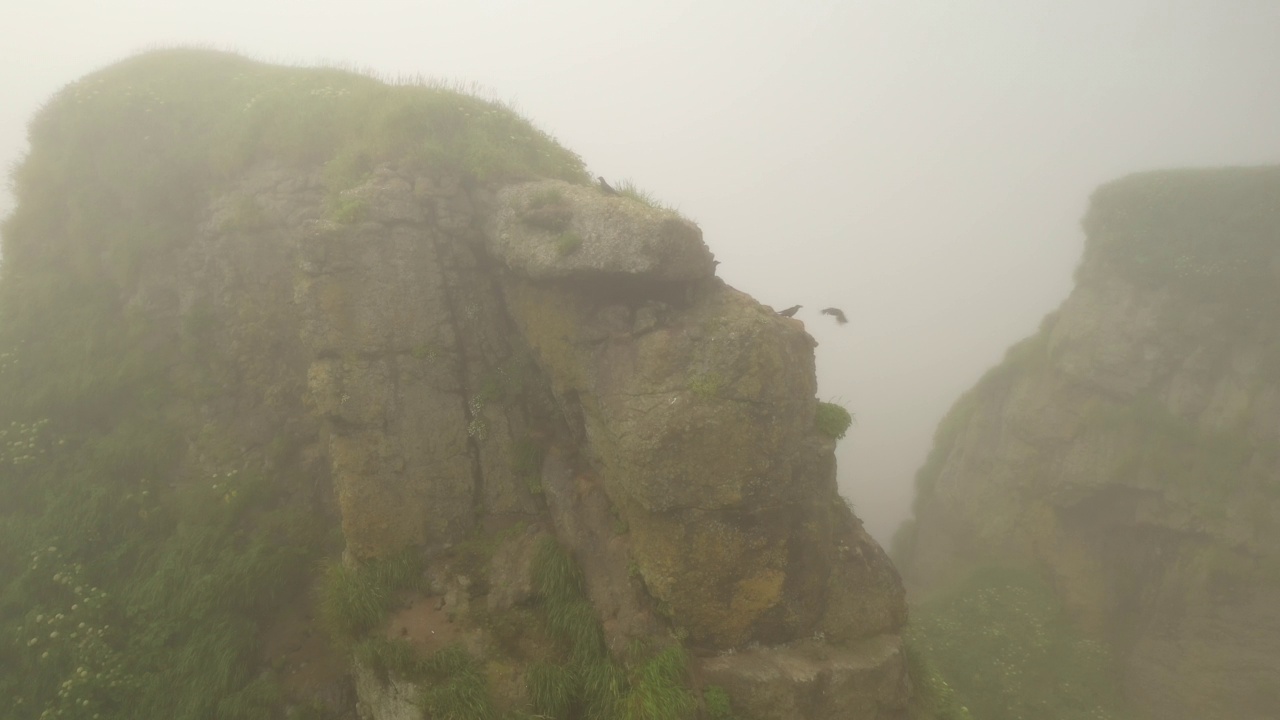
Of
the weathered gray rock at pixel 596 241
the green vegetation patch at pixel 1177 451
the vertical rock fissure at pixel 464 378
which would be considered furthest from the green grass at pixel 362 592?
the green vegetation patch at pixel 1177 451

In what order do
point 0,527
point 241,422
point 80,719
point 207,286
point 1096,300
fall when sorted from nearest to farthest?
point 80,719 → point 0,527 → point 241,422 → point 207,286 → point 1096,300

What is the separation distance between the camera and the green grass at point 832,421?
468 inches

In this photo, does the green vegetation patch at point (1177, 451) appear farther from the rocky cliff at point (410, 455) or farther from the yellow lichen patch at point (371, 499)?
the yellow lichen patch at point (371, 499)

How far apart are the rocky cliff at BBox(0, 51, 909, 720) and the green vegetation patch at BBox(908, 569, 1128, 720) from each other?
11.9 meters

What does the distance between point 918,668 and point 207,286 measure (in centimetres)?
1750

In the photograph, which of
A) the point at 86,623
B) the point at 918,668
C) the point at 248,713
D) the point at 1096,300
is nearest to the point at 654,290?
the point at 918,668

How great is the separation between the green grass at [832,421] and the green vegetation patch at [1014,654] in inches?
419

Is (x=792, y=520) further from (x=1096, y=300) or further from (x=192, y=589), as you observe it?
(x=1096, y=300)

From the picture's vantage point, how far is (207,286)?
14.1m

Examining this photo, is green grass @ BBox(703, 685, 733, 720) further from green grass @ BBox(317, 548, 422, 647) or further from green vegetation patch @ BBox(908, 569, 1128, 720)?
green vegetation patch @ BBox(908, 569, 1128, 720)

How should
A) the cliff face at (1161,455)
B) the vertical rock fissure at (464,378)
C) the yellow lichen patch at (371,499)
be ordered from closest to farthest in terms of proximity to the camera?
the yellow lichen patch at (371,499) < the vertical rock fissure at (464,378) < the cliff face at (1161,455)

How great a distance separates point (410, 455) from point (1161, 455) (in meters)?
26.3

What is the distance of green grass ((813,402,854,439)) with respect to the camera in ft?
39.0

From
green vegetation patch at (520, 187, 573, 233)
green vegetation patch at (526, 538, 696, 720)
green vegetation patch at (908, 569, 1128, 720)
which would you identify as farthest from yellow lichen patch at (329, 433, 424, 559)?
green vegetation patch at (908, 569, 1128, 720)
